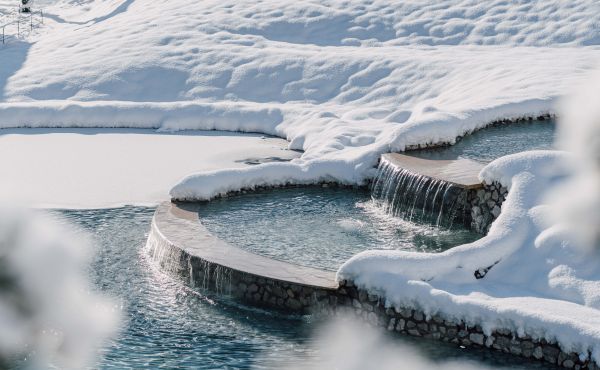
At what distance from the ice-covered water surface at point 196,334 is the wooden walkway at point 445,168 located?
14.4ft

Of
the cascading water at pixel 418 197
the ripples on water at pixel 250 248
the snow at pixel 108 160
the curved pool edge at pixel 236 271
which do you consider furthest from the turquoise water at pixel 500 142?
the curved pool edge at pixel 236 271

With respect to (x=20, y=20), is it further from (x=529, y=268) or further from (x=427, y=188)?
(x=529, y=268)

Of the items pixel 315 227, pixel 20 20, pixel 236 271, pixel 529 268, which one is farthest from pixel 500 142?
pixel 20 20

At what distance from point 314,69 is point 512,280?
49.6 ft

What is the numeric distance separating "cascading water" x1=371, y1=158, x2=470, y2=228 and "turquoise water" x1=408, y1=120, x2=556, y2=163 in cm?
112

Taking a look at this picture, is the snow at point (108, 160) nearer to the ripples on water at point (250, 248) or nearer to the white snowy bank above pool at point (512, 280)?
the ripples on water at point (250, 248)

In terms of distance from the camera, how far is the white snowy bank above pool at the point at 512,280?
10594 millimetres

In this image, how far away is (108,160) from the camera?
65.5ft

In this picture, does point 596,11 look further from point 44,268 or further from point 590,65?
point 44,268

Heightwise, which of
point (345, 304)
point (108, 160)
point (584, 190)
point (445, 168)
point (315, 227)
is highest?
point (584, 190)

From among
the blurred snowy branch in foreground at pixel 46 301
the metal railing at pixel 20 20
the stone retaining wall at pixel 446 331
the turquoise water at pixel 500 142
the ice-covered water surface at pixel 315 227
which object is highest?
the turquoise water at pixel 500 142

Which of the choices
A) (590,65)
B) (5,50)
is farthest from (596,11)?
(5,50)

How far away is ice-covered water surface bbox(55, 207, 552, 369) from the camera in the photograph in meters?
10.6

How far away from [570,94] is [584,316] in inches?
420
